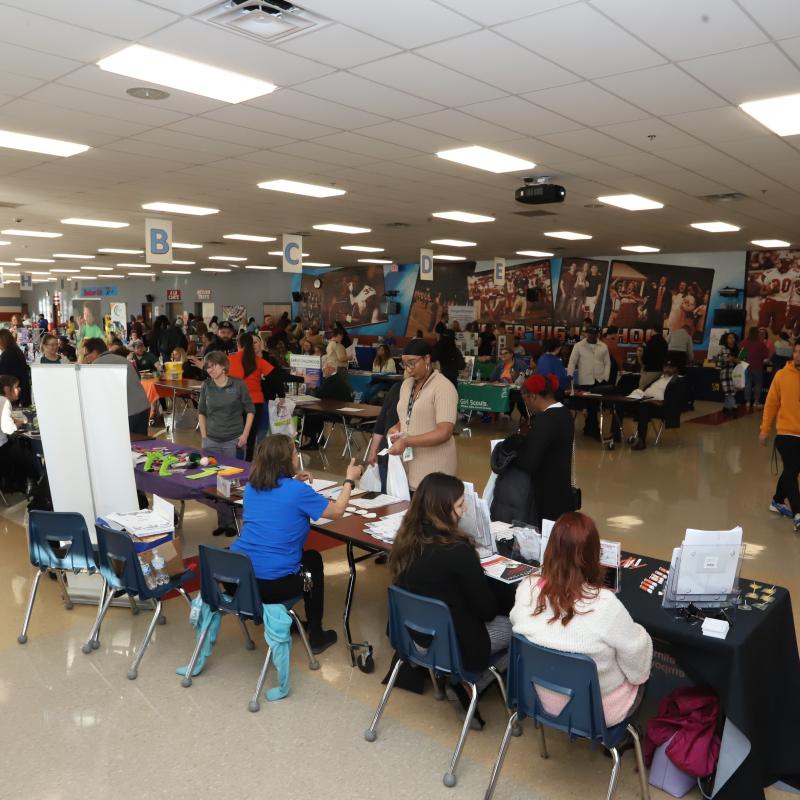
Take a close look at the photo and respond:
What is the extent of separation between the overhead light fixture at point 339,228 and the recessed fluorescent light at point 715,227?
5100mm

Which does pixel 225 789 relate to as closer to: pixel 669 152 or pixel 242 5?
pixel 242 5

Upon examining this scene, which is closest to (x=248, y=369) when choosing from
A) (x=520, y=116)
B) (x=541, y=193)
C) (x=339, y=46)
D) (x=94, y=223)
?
(x=541, y=193)

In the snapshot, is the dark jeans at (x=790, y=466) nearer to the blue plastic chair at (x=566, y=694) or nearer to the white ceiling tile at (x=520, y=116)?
the white ceiling tile at (x=520, y=116)

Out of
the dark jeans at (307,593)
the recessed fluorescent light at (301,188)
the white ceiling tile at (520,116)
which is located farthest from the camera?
the recessed fluorescent light at (301,188)

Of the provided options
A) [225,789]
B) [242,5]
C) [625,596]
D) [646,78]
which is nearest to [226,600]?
[225,789]

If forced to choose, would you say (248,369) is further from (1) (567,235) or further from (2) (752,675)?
(1) (567,235)

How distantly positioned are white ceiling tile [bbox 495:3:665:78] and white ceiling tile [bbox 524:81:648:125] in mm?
288

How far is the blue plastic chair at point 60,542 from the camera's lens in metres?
3.79

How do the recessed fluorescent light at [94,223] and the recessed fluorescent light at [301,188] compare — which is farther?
the recessed fluorescent light at [94,223]

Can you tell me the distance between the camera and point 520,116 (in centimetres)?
478

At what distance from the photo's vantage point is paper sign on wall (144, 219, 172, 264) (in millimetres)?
9672

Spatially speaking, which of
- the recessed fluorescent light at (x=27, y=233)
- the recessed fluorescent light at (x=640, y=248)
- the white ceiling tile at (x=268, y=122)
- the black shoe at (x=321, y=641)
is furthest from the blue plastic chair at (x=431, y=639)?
the recessed fluorescent light at (x=640, y=248)

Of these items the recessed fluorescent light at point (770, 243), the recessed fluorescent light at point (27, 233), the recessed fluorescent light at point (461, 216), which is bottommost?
the recessed fluorescent light at point (27, 233)

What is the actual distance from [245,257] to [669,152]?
45.3ft
